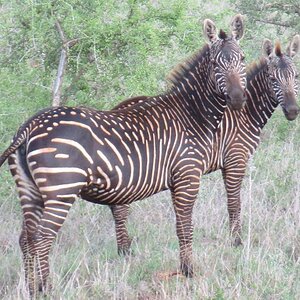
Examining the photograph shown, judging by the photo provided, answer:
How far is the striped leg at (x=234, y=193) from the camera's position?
23.3ft

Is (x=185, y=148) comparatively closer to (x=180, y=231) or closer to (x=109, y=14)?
(x=180, y=231)

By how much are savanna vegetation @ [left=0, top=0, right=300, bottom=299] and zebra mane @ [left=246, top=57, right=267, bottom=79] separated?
2.76 feet

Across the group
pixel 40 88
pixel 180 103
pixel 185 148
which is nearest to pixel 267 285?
pixel 185 148

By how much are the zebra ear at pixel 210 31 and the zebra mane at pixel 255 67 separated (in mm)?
1274

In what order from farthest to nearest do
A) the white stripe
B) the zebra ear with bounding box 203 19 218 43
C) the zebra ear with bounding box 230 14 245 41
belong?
the zebra ear with bounding box 230 14 245 41
the zebra ear with bounding box 203 19 218 43
the white stripe

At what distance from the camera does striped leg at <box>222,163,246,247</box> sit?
23.3ft

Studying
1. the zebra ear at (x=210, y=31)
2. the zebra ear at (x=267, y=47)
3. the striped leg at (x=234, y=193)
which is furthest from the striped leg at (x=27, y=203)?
the zebra ear at (x=267, y=47)

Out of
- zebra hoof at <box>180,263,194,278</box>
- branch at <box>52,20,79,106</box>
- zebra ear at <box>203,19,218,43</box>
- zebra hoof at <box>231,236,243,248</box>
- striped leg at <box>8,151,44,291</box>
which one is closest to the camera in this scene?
striped leg at <box>8,151,44,291</box>

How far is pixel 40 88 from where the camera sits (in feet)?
26.5

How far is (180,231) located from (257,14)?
6254 millimetres

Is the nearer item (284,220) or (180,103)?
(180,103)

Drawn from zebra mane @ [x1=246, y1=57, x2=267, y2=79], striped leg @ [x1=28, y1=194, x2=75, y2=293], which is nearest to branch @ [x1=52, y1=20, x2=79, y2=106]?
zebra mane @ [x1=246, y1=57, x2=267, y2=79]

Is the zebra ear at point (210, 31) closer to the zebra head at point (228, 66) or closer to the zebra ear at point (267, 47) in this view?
the zebra head at point (228, 66)

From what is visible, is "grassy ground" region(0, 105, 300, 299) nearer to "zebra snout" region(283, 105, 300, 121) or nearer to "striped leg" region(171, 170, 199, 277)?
"striped leg" region(171, 170, 199, 277)
